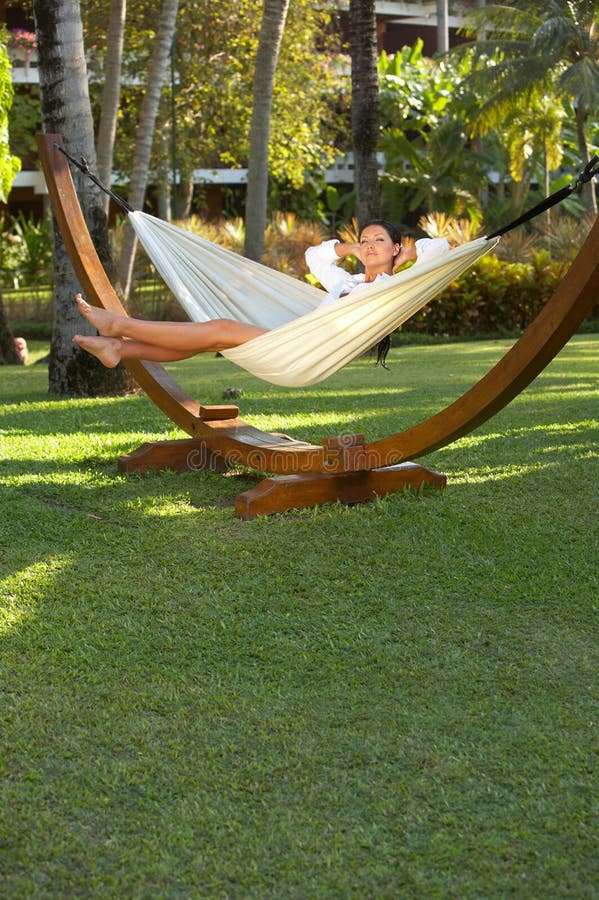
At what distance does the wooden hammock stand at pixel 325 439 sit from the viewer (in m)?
3.04

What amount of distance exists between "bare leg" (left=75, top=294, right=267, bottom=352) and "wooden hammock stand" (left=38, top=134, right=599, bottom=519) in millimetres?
429

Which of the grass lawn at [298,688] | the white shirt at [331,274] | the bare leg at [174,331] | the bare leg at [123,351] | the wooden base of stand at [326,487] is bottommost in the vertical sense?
the grass lawn at [298,688]

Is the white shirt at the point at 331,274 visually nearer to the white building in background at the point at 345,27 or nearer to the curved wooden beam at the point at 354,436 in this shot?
the curved wooden beam at the point at 354,436

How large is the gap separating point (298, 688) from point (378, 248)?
1983 mm

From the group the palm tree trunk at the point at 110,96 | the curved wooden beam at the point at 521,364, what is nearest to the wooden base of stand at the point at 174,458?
the curved wooden beam at the point at 521,364

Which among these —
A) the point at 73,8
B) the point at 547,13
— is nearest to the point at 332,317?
the point at 73,8

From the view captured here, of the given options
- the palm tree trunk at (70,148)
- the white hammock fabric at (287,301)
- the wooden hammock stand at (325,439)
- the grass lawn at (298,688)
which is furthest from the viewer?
the palm tree trunk at (70,148)

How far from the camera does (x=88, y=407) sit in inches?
234

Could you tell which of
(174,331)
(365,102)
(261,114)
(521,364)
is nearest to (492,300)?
(365,102)

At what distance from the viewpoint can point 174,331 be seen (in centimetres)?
367

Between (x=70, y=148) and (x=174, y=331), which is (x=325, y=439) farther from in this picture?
(x=70, y=148)

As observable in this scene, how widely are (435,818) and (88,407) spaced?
4362mm

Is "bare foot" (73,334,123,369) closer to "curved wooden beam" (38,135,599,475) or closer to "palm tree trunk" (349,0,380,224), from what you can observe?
"curved wooden beam" (38,135,599,475)

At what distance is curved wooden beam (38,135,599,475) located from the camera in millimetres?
2998
